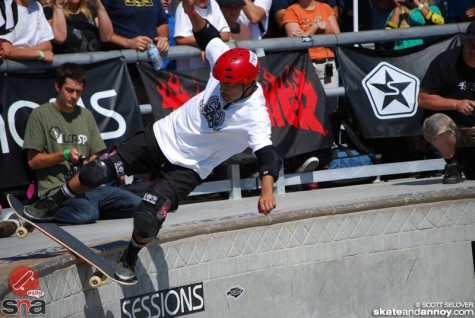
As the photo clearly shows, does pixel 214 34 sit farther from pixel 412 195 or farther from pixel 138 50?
pixel 412 195

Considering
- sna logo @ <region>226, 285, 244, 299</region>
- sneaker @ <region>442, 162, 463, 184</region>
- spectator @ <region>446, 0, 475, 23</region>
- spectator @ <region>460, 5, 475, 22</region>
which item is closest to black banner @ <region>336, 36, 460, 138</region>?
sneaker @ <region>442, 162, 463, 184</region>

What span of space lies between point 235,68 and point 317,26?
3881 mm

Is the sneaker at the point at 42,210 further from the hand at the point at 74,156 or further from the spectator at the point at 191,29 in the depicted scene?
the spectator at the point at 191,29

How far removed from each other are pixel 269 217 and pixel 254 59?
1482 millimetres

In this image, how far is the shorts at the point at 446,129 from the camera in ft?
28.6

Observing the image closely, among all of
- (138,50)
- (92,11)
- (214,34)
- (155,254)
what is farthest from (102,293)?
(92,11)

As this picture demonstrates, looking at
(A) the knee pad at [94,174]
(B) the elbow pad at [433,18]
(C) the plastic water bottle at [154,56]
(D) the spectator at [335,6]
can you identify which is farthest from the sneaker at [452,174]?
(A) the knee pad at [94,174]

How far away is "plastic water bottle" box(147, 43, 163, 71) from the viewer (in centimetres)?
831

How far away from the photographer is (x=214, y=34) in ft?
22.3

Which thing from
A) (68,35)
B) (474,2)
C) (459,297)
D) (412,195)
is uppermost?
(68,35)

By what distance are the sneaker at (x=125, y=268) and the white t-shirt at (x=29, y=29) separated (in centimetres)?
287

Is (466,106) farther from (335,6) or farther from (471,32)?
(335,6)

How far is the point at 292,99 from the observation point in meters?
8.92

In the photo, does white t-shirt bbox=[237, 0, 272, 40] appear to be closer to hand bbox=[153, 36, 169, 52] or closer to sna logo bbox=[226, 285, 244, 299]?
hand bbox=[153, 36, 169, 52]
